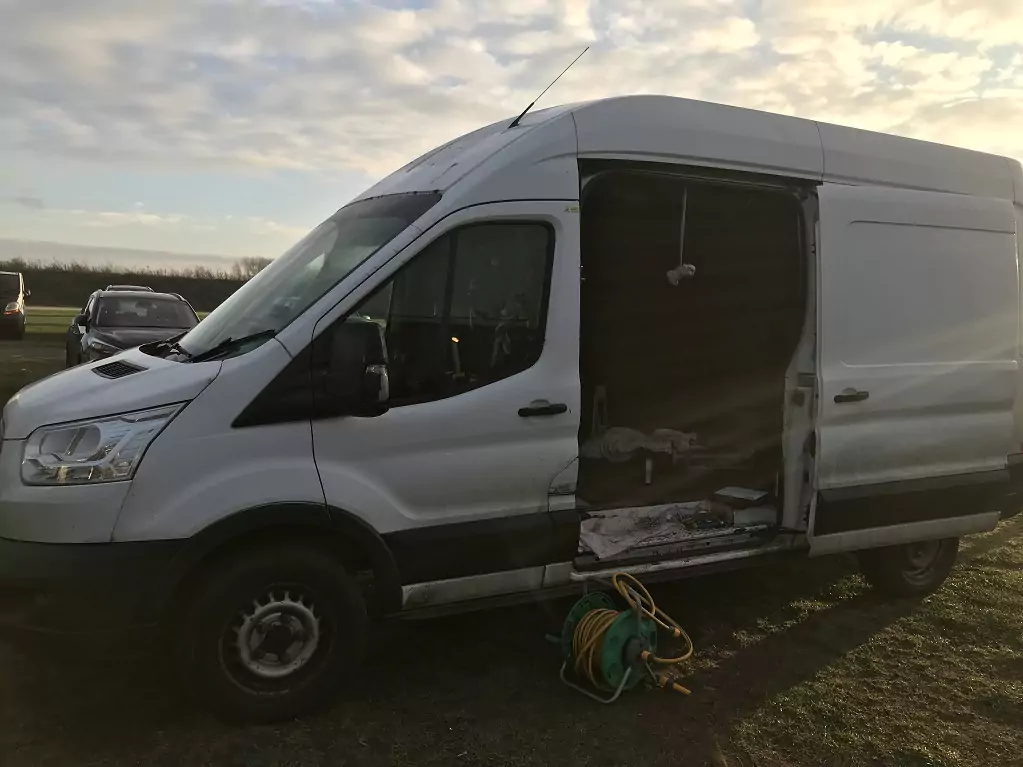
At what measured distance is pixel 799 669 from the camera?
4262 millimetres

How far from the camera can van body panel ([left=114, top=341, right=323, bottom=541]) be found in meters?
3.17

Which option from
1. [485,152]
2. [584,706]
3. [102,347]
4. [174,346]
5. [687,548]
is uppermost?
[485,152]

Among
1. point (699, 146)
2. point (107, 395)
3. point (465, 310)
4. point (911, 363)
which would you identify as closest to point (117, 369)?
point (107, 395)

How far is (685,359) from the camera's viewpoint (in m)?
5.66

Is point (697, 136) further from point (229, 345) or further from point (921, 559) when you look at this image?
point (921, 559)

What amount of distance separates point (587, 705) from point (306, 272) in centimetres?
242

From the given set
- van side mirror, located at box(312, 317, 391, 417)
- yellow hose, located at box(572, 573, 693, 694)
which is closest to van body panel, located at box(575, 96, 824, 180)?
van side mirror, located at box(312, 317, 391, 417)

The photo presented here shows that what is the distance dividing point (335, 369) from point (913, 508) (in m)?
3.64

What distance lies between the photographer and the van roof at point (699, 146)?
400 centimetres

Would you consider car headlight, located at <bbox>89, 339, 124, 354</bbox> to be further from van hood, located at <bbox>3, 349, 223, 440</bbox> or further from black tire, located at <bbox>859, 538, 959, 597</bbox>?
black tire, located at <bbox>859, 538, 959, 597</bbox>

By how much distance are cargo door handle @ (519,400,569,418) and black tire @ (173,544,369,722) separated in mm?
1066

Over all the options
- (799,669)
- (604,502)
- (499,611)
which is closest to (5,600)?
(499,611)

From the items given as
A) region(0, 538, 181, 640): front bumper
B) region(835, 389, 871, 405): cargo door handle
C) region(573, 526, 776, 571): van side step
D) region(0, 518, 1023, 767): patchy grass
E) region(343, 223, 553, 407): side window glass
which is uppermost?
region(343, 223, 553, 407): side window glass

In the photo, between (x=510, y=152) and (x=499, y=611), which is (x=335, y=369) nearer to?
(x=510, y=152)
